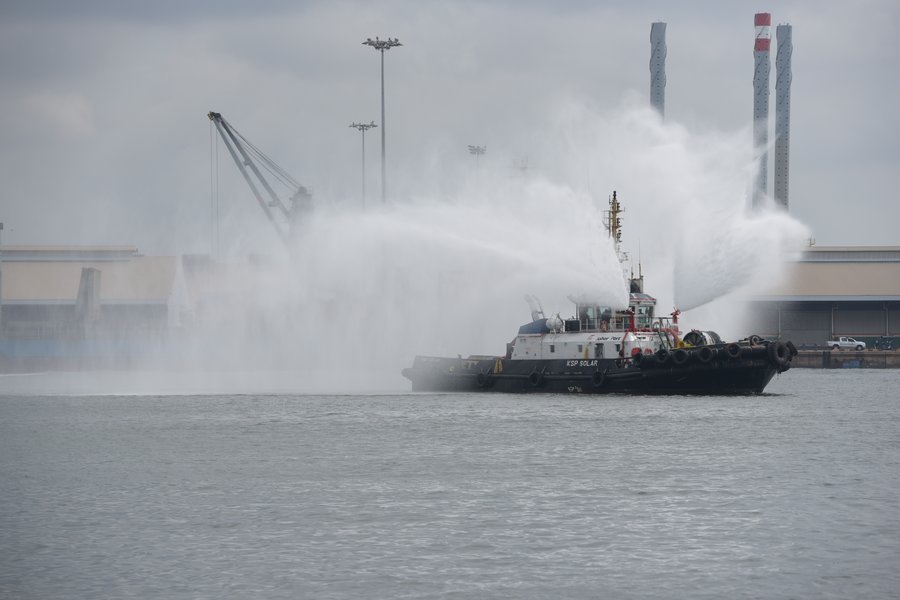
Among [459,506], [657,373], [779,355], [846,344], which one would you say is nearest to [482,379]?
[657,373]

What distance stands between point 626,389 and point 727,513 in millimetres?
25471

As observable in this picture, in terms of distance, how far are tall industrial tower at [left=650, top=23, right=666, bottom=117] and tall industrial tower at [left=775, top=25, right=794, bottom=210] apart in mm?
12338

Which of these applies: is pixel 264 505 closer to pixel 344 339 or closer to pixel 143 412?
pixel 143 412

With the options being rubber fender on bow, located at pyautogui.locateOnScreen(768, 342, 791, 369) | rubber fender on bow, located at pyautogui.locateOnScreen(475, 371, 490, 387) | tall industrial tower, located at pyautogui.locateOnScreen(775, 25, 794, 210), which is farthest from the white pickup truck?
rubber fender on bow, located at pyautogui.locateOnScreen(768, 342, 791, 369)

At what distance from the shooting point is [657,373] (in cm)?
5244

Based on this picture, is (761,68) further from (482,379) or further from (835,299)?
(482,379)

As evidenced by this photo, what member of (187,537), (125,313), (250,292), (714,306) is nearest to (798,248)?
(714,306)

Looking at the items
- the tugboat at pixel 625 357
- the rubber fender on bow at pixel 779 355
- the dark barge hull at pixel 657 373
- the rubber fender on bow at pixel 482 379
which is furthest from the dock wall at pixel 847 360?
the rubber fender on bow at pixel 779 355

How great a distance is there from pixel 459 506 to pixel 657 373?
24.9 metres

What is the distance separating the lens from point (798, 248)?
122m

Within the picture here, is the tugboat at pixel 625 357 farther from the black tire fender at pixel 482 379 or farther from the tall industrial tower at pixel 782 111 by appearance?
the tall industrial tower at pixel 782 111

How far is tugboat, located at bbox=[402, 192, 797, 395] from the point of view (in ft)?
171

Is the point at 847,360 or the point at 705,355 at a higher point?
the point at 705,355

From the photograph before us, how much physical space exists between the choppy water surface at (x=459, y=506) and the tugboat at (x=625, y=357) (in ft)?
7.78
